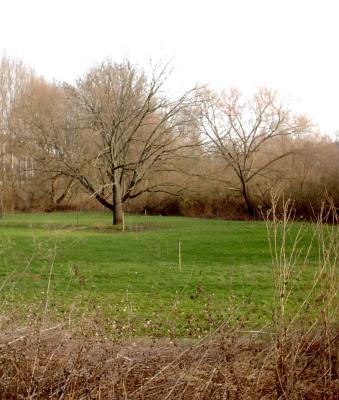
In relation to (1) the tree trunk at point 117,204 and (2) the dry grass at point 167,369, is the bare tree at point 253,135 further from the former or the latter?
(2) the dry grass at point 167,369

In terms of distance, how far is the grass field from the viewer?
25.3 feet

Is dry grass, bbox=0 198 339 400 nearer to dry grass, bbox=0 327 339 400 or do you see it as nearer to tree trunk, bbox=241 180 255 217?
dry grass, bbox=0 327 339 400

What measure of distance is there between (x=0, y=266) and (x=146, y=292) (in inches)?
215

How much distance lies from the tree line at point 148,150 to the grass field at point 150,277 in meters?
4.70

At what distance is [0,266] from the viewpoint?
15.2 meters

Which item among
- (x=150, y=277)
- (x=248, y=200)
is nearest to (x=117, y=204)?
(x=248, y=200)

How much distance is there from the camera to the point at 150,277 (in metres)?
13.9

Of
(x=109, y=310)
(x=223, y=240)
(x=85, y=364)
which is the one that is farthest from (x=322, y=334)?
(x=223, y=240)

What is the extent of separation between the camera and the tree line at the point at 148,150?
2864 cm

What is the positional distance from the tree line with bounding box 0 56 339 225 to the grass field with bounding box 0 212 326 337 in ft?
15.4

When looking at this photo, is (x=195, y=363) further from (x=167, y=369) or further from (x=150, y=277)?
(x=150, y=277)

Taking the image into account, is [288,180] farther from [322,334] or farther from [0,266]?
[322,334]

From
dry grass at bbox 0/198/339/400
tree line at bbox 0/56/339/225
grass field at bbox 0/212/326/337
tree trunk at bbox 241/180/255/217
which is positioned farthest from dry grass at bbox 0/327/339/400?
tree trunk at bbox 241/180/255/217

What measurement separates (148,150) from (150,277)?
52.4 ft
